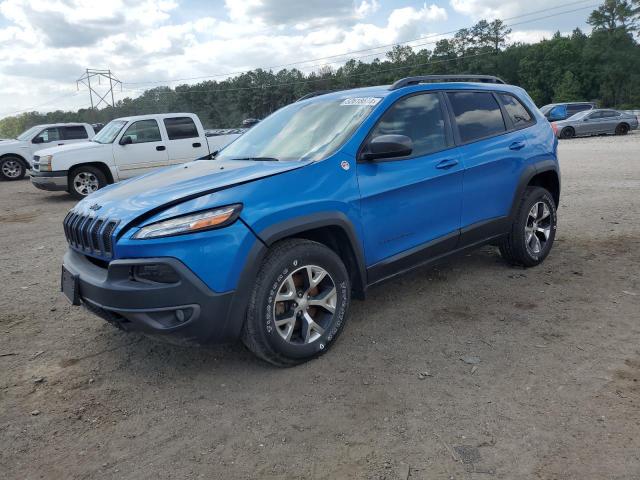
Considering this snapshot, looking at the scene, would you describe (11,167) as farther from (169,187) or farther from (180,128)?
(169,187)

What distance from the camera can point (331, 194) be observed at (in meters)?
3.53

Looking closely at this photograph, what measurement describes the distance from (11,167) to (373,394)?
18.4 meters

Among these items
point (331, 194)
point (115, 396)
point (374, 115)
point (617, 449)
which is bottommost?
point (617, 449)

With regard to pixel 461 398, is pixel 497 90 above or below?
above

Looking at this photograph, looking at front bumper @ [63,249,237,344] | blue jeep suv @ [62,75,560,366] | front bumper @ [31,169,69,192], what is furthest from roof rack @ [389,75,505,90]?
front bumper @ [31,169,69,192]

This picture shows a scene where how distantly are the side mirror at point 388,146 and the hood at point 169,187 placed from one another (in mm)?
470

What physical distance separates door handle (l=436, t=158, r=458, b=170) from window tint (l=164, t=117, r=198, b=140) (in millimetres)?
9405

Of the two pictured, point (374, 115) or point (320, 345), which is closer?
point (320, 345)

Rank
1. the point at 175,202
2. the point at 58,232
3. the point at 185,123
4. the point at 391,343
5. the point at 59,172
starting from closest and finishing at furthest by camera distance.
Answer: the point at 175,202
the point at 391,343
the point at 58,232
the point at 59,172
the point at 185,123

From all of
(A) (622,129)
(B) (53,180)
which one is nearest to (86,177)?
(B) (53,180)

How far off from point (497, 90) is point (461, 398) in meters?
3.23

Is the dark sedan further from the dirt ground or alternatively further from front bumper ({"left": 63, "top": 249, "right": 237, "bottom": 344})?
front bumper ({"left": 63, "top": 249, "right": 237, "bottom": 344})

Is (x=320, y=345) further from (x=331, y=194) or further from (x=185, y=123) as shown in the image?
(x=185, y=123)

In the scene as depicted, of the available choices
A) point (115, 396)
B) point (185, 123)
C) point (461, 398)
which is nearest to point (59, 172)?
point (185, 123)
